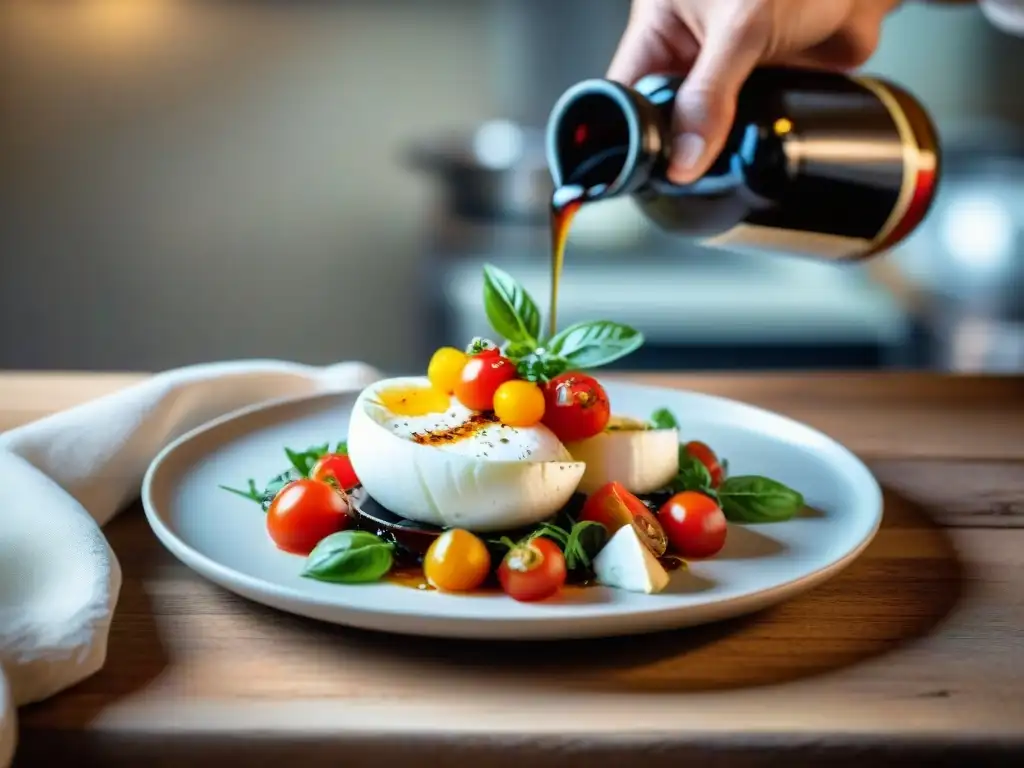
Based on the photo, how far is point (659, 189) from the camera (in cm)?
165

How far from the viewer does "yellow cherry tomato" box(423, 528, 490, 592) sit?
1.08 metres

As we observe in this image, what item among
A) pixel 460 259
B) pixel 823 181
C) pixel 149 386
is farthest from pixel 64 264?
pixel 823 181

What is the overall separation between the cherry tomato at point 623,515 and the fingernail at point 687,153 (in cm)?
49

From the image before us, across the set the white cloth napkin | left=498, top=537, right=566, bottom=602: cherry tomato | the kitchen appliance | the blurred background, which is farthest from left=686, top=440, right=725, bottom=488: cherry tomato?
the blurred background

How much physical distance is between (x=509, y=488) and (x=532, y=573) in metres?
0.12

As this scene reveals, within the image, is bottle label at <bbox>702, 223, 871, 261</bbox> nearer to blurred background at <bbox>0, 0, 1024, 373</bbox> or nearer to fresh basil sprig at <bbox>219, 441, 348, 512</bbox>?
fresh basil sprig at <bbox>219, 441, 348, 512</bbox>

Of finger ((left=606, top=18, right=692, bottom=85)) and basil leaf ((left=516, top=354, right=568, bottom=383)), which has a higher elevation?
finger ((left=606, top=18, right=692, bottom=85))

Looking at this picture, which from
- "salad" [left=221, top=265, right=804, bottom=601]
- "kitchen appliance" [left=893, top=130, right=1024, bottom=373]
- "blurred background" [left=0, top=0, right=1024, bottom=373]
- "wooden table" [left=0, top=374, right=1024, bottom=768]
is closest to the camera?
"wooden table" [left=0, top=374, right=1024, bottom=768]

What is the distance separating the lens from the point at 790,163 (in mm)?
1564

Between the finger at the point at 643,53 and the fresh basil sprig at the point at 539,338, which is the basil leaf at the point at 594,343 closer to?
the fresh basil sprig at the point at 539,338

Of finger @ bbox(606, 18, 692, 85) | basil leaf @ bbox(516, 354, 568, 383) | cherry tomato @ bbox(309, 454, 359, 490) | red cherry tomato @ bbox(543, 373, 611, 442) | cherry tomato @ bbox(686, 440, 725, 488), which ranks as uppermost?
finger @ bbox(606, 18, 692, 85)

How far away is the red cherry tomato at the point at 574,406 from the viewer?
1.27m

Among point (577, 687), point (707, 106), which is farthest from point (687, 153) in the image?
point (577, 687)

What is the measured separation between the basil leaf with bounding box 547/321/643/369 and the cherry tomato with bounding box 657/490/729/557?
0.58ft
